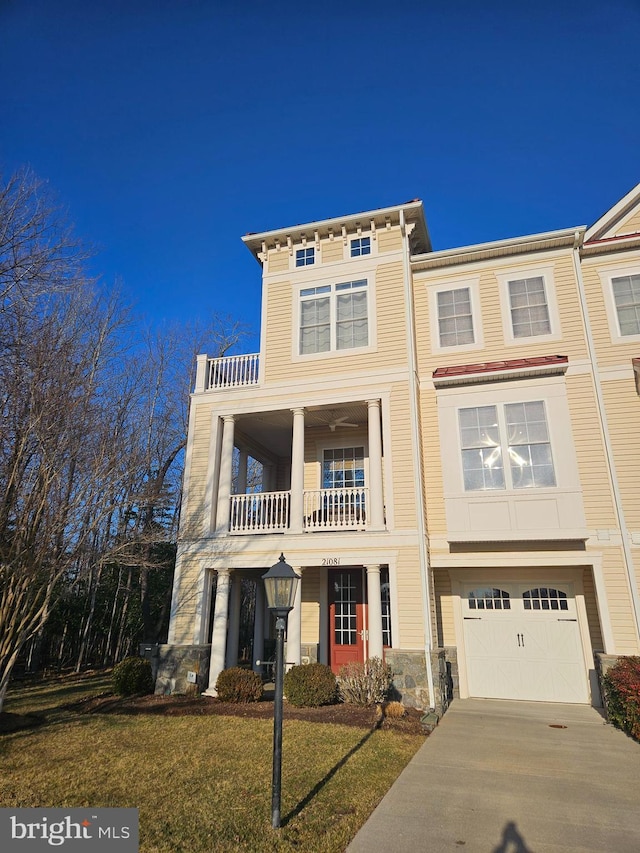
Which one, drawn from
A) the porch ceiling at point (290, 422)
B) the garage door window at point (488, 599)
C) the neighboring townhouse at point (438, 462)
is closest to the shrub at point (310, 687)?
the neighboring townhouse at point (438, 462)

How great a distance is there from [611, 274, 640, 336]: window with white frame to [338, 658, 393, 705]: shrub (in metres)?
8.66

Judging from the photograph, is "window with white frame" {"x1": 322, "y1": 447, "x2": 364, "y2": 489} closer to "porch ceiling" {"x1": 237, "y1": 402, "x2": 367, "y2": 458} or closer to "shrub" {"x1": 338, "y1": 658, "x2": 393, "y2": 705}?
"porch ceiling" {"x1": 237, "y1": 402, "x2": 367, "y2": 458}

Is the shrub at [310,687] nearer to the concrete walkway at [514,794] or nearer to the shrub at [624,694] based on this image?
the concrete walkway at [514,794]

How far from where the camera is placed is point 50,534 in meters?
8.15

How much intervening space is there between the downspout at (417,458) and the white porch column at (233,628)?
5164 mm

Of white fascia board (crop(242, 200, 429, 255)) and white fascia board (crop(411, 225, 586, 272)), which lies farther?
white fascia board (crop(242, 200, 429, 255))

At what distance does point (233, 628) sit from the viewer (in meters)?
12.7

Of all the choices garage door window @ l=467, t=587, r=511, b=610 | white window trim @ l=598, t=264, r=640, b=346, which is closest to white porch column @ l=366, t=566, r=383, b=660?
garage door window @ l=467, t=587, r=511, b=610

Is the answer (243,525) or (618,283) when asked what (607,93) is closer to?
(618,283)

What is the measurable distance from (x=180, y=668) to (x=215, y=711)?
1912mm

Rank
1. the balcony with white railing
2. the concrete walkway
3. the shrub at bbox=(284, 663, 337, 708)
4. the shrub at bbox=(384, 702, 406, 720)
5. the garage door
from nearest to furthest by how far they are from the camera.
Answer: the concrete walkway → the shrub at bbox=(384, 702, 406, 720) → the shrub at bbox=(284, 663, 337, 708) → the garage door → the balcony with white railing

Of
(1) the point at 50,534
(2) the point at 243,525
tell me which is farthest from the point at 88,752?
(2) the point at 243,525

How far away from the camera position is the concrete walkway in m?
4.05

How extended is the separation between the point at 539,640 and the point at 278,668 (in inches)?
309
